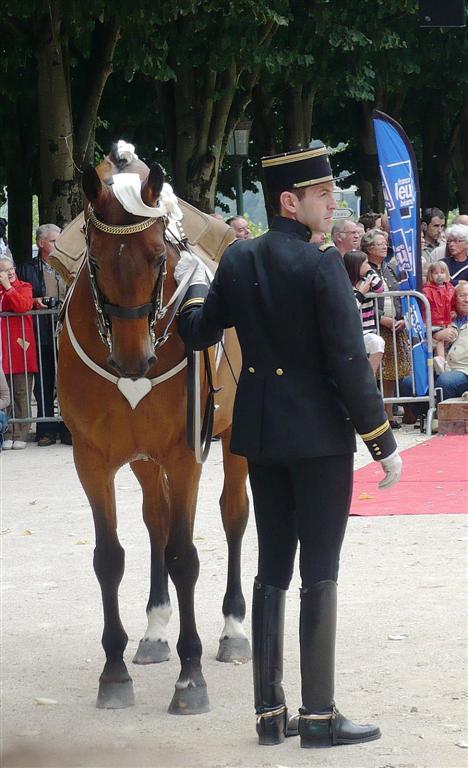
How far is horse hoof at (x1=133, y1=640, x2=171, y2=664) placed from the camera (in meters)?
6.79

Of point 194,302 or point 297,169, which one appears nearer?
point 297,169

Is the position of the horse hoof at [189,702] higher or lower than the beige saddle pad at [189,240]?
lower

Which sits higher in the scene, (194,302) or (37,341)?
(194,302)

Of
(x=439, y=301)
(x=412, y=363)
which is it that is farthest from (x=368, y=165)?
(x=412, y=363)

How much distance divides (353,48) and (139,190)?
18.7 metres

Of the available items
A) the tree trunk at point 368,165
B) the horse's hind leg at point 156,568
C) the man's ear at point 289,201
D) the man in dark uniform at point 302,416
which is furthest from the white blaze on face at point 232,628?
the tree trunk at point 368,165

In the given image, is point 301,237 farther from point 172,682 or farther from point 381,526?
point 381,526

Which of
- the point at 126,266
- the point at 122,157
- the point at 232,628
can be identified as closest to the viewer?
the point at 126,266

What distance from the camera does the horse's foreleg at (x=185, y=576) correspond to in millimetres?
A: 5973

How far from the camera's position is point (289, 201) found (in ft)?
17.6

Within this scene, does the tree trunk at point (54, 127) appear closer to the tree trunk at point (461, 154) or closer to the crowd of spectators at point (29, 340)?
the crowd of spectators at point (29, 340)

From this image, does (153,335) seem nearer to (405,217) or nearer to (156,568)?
(156,568)

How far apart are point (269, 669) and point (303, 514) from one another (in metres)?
0.63

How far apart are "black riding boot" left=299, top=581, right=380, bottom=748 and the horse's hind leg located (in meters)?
1.54
